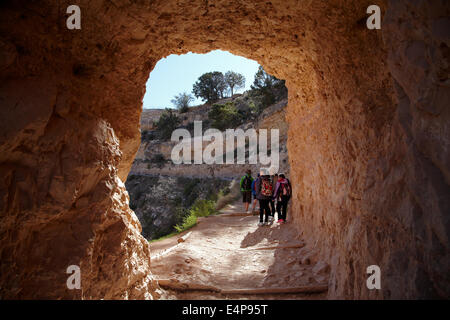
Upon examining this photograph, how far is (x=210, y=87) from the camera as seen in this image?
1806 inches

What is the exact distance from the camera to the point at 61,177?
2246mm

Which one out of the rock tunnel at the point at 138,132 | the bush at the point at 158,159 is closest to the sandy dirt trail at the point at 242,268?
the rock tunnel at the point at 138,132

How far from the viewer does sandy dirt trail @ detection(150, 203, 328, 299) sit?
11.7 feet

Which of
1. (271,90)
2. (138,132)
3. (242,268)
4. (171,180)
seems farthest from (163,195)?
(138,132)

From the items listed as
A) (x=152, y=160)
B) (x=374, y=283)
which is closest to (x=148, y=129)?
(x=152, y=160)

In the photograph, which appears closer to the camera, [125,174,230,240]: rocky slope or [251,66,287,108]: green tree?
[125,174,230,240]: rocky slope

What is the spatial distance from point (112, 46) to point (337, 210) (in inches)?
148

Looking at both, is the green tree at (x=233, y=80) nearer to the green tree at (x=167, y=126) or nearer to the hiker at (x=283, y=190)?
the green tree at (x=167, y=126)

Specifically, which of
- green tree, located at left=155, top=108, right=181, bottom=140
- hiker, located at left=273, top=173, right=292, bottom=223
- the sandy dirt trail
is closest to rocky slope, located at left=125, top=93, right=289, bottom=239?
green tree, located at left=155, top=108, right=181, bottom=140

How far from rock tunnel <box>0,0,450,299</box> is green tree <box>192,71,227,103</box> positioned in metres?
42.3

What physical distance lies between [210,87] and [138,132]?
43847 mm
